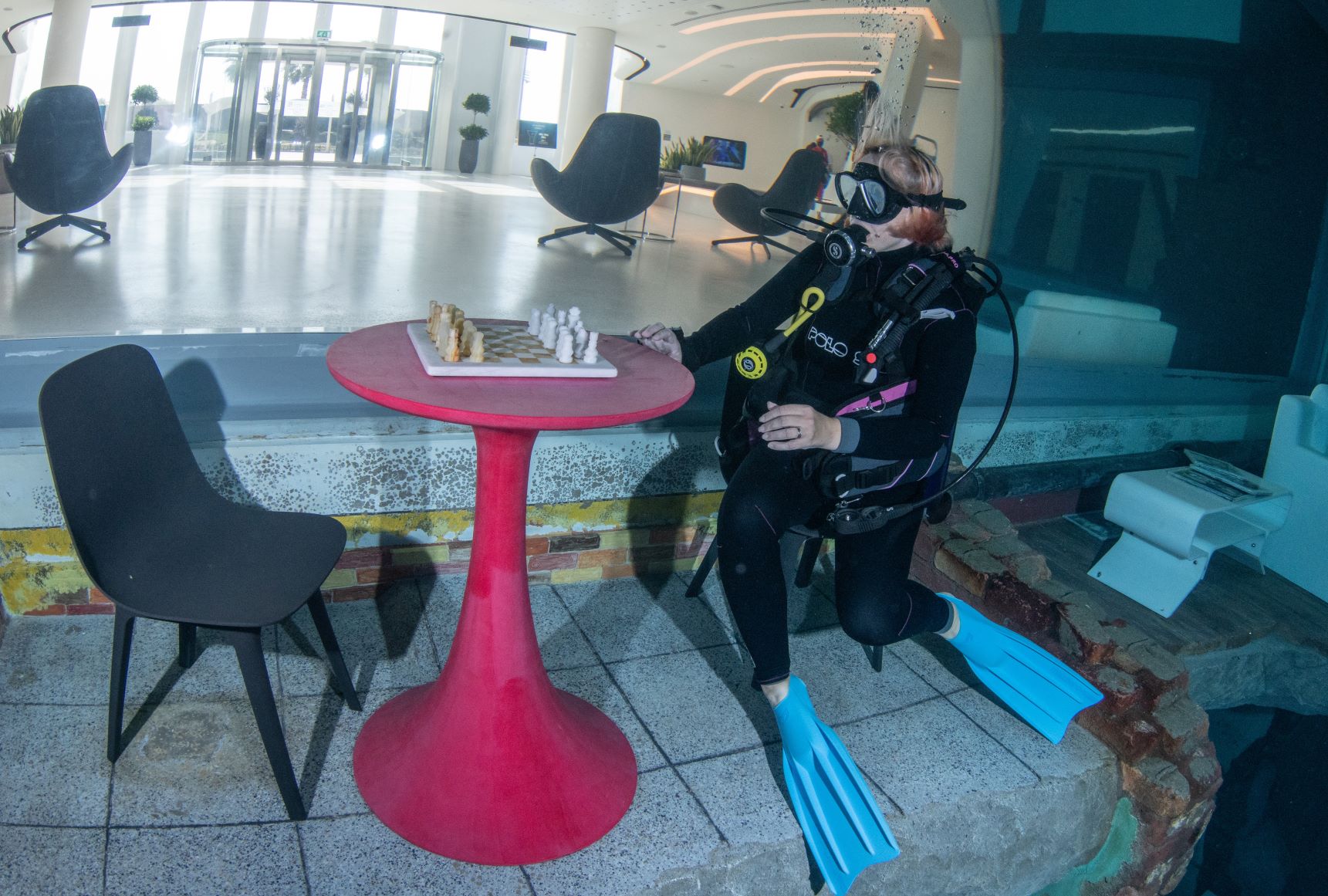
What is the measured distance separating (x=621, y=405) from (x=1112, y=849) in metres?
1.82

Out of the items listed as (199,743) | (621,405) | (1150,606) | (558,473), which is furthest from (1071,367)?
(199,743)

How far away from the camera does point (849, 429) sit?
1.79 metres

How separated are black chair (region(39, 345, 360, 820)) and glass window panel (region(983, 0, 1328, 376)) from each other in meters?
2.92

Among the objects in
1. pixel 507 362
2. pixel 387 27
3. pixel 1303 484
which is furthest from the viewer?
pixel 1303 484

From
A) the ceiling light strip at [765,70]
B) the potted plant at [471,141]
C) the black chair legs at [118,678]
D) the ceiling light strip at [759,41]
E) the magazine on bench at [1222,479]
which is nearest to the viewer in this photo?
the black chair legs at [118,678]

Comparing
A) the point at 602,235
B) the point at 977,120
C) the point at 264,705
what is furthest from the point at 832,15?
the point at 264,705

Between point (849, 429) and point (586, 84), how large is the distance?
1.18 meters

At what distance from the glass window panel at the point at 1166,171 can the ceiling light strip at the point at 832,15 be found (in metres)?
0.58

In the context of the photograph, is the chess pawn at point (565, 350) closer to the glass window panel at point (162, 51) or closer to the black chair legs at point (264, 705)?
the black chair legs at point (264, 705)

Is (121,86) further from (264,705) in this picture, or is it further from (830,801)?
(830,801)

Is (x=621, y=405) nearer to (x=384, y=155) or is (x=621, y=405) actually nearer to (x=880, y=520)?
(x=880, y=520)

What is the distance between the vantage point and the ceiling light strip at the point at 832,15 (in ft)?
7.87

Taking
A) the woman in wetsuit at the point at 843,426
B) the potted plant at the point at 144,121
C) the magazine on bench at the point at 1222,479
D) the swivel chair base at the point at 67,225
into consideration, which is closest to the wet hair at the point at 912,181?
the woman in wetsuit at the point at 843,426

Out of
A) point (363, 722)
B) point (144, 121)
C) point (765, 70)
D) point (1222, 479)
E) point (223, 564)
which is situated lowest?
point (363, 722)
